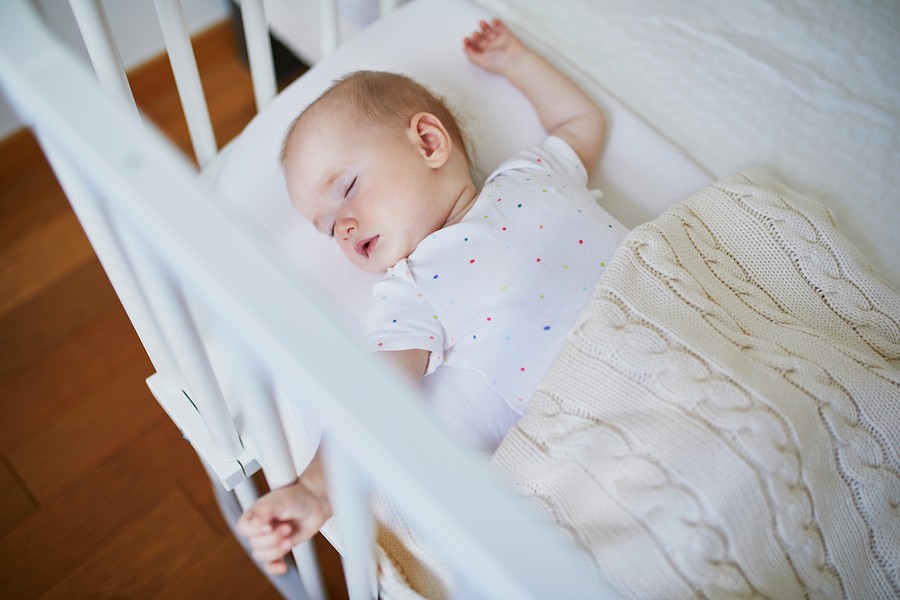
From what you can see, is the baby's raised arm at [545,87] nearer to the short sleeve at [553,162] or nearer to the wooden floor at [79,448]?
the short sleeve at [553,162]

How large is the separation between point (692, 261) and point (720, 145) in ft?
0.82

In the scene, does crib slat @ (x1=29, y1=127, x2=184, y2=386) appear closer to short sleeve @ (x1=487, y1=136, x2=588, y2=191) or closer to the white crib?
the white crib

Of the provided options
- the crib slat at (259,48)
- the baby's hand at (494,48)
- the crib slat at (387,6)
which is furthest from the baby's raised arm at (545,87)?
the crib slat at (259,48)

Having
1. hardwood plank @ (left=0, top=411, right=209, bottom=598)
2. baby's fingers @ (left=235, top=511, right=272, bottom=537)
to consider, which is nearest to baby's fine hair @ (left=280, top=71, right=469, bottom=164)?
baby's fingers @ (left=235, top=511, right=272, bottom=537)

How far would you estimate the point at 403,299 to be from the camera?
28.0 inches

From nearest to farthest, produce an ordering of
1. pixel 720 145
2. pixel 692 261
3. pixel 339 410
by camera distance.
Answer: pixel 339 410
pixel 692 261
pixel 720 145

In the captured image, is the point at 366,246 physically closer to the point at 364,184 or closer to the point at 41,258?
the point at 364,184

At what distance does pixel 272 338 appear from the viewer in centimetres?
28

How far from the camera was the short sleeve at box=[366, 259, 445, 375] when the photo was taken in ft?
2.22

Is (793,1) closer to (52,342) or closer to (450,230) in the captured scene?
(450,230)

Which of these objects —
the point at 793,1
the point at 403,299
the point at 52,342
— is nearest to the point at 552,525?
the point at 403,299

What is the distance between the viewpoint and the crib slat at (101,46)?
1.63 feet

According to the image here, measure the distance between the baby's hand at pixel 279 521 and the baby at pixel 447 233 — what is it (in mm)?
198

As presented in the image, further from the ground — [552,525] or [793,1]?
[793,1]
